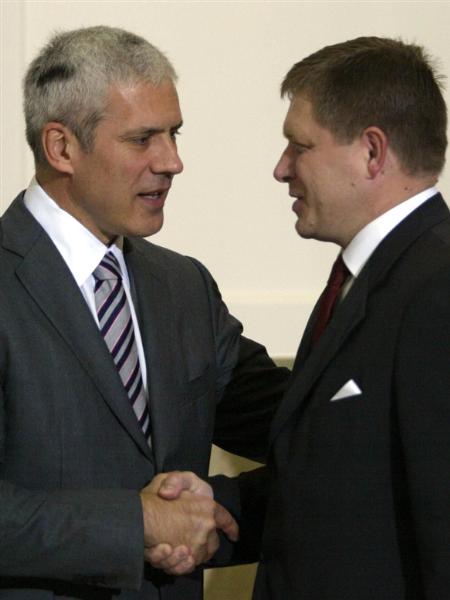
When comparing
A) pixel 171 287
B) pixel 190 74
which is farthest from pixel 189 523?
pixel 190 74

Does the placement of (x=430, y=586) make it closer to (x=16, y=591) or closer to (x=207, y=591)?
(x=16, y=591)

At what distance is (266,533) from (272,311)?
3.88ft

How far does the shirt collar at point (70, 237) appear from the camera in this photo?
1.95 metres

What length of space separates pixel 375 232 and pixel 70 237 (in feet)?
1.65

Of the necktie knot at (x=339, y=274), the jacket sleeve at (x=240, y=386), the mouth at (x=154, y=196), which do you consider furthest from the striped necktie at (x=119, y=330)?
the necktie knot at (x=339, y=274)

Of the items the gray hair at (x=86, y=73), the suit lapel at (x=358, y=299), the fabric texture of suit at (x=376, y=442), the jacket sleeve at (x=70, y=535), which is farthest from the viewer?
the gray hair at (x=86, y=73)

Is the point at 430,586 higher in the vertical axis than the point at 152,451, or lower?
lower

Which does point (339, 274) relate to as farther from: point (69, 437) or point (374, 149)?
point (69, 437)

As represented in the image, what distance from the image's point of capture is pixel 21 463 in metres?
1.84

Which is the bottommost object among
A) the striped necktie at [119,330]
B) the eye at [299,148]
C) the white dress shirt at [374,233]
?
the striped necktie at [119,330]

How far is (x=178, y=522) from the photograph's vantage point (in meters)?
1.93

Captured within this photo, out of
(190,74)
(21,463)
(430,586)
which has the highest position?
(190,74)

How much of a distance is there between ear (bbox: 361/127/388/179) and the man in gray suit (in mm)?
370

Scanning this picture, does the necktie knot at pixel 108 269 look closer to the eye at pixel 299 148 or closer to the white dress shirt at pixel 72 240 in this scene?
the white dress shirt at pixel 72 240
